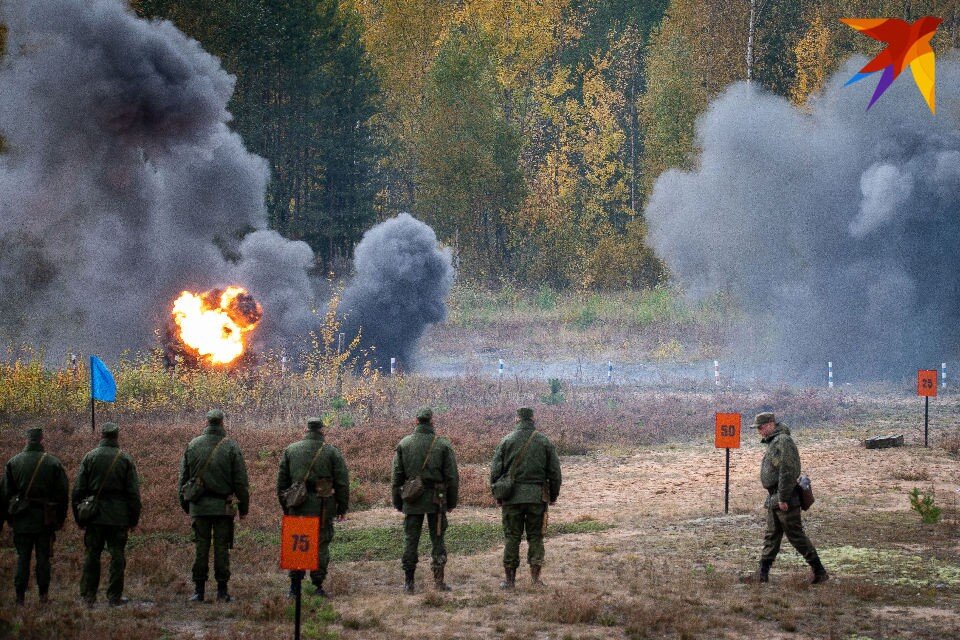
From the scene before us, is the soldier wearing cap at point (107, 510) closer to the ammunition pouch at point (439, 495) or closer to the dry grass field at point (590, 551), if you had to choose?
the dry grass field at point (590, 551)

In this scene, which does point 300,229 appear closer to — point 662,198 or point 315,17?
point 315,17

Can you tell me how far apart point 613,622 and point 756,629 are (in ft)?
4.40

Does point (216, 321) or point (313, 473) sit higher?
point (216, 321)

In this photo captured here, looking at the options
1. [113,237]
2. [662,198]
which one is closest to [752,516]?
[113,237]

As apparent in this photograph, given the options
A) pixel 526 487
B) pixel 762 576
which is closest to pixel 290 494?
pixel 526 487

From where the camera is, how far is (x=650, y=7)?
63906 millimetres

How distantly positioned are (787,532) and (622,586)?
1.87 meters

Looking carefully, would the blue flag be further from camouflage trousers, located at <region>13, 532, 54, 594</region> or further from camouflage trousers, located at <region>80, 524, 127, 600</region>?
camouflage trousers, located at <region>80, 524, 127, 600</region>

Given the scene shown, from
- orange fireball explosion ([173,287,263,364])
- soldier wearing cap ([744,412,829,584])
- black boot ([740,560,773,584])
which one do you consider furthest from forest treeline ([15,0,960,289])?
black boot ([740,560,773,584])

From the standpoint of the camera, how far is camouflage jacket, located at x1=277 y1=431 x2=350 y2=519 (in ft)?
39.8

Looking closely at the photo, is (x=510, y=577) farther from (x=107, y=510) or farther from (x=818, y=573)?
(x=107, y=510)

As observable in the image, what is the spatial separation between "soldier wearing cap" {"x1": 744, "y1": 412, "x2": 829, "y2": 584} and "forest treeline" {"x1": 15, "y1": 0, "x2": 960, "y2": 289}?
32.1 meters

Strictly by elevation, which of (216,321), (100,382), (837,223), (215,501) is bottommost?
(215,501)

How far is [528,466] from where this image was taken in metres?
12.3
